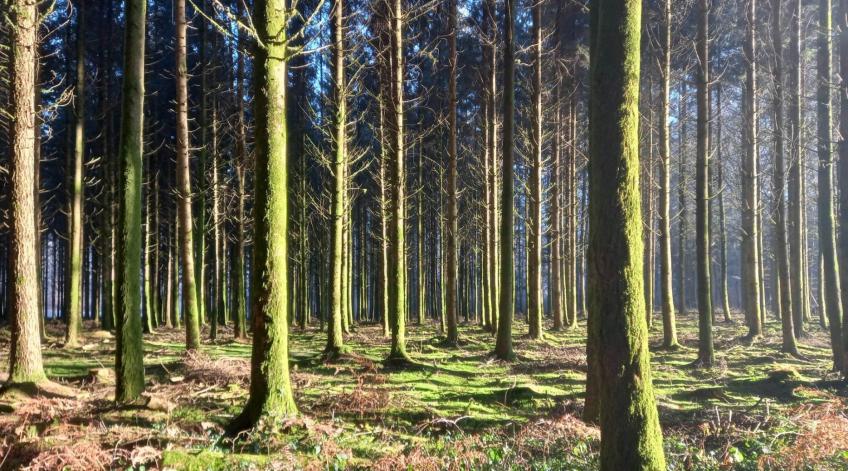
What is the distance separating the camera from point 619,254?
418 cm

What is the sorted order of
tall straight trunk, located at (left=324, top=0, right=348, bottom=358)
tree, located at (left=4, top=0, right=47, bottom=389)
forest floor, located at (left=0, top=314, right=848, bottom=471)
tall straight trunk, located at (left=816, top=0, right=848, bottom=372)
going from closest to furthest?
forest floor, located at (left=0, top=314, right=848, bottom=471), tree, located at (left=4, top=0, right=47, bottom=389), tall straight trunk, located at (left=816, top=0, right=848, bottom=372), tall straight trunk, located at (left=324, top=0, right=348, bottom=358)

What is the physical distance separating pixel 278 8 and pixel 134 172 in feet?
10.5

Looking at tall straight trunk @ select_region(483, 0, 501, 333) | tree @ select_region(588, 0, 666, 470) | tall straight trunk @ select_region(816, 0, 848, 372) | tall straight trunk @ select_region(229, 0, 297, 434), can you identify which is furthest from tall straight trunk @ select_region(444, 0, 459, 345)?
tree @ select_region(588, 0, 666, 470)

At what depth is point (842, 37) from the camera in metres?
10.3

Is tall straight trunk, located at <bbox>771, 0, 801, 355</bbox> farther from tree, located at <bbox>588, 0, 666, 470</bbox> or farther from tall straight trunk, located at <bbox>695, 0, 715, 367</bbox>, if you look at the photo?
tree, located at <bbox>588, 0, 666, 470</bbox>

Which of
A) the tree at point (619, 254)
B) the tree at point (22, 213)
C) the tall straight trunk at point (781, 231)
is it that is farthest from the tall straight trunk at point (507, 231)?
the tree at point (22, 213)

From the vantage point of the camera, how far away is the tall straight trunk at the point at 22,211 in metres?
7.95

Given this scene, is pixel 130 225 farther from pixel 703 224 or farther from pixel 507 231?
pixel 703 224

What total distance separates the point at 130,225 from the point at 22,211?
247 cm

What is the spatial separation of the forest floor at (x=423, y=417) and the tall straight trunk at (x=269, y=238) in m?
0.37

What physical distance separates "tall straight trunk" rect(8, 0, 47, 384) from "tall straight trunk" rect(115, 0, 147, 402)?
2.01m

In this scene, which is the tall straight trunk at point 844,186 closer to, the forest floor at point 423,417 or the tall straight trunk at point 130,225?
the forest floor at point 423,417

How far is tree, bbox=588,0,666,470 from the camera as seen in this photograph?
411cm

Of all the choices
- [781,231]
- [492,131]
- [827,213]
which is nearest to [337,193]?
[492,131]
